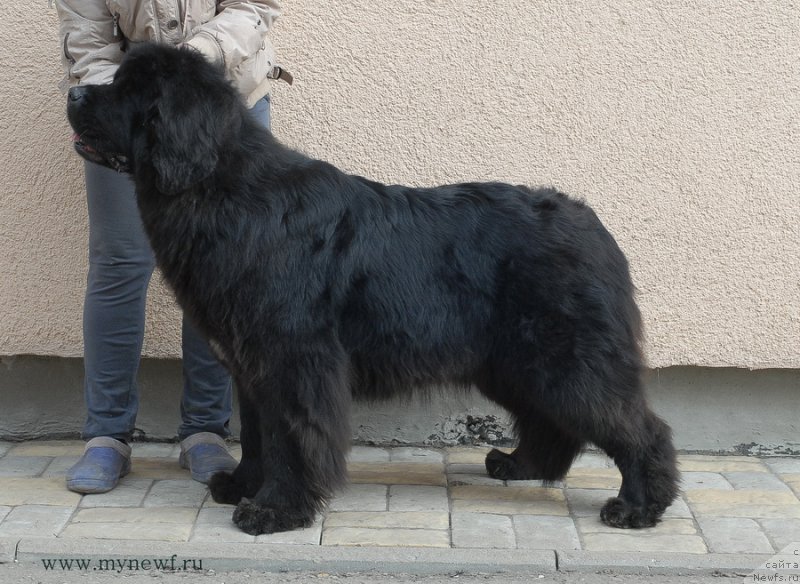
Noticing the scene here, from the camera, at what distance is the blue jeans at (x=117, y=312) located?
154 inches

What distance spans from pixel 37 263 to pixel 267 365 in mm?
1752

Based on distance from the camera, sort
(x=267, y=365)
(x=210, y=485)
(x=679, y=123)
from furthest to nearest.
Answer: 1. (x=679, y=123)
2. (x=210, y=485)
3. (x=267, y=365)

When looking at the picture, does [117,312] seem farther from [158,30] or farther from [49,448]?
[158,30]

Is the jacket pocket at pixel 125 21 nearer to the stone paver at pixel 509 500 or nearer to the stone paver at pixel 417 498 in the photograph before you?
the stone paver at pixel 417 498

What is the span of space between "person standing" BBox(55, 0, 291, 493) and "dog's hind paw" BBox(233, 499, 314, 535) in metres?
0.56

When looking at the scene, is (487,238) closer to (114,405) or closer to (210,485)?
(210,485)

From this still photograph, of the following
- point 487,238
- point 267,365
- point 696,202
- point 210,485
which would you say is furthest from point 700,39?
point 210,485

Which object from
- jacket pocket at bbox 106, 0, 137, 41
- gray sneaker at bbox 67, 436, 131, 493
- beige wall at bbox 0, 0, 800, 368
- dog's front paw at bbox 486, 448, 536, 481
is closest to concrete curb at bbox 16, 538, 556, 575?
gray sneaker at bbox 67, 436, 131, 493

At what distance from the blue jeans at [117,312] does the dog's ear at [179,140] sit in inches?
23.1

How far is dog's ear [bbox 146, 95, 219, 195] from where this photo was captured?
10.7ft

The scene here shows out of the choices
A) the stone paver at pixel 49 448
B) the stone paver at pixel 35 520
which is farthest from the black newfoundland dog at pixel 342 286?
the stone paver at pixel 49 448

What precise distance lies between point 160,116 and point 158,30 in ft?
2.17

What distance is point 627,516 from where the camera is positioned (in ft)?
11.8

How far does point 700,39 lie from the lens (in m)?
4.38
